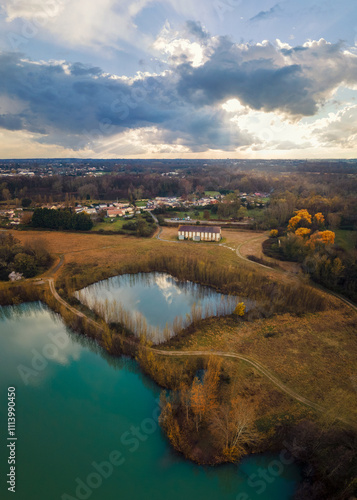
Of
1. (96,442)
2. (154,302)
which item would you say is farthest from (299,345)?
(96,442)

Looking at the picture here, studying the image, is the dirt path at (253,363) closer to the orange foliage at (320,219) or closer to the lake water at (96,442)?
the lake water at (96,442)

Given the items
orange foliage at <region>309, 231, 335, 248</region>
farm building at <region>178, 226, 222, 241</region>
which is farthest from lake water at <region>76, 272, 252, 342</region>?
orange foliage at <region>309, 231, 335, 248</region>

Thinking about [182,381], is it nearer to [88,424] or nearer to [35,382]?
[88,424]

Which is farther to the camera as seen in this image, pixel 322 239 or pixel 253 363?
pixel 322 239

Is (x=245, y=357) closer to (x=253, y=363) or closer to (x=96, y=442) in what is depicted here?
(x=253, y=363)

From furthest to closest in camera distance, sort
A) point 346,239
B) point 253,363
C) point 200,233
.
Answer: point 200,233 → point 346,239 → point 253,363

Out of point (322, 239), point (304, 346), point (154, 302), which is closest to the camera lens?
point (304, 346)

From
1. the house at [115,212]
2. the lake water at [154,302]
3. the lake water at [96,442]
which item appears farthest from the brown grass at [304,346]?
the house at [115,212]
